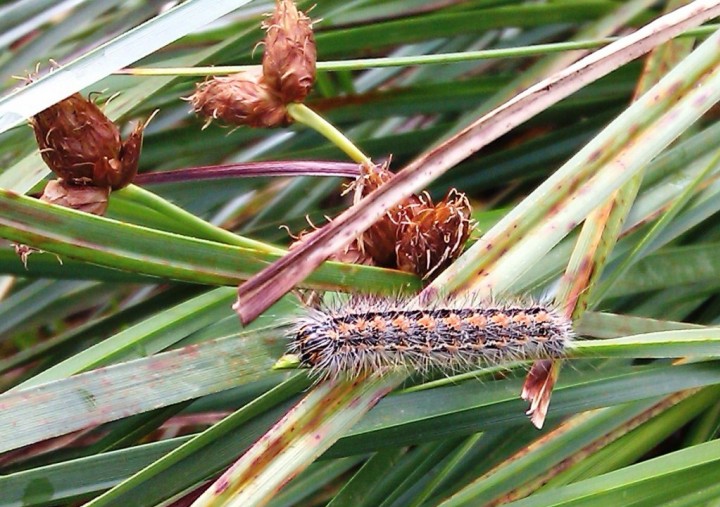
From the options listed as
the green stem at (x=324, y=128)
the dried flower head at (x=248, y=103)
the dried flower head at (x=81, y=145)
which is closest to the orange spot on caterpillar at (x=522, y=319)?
the green stem at (x=324, y=128)

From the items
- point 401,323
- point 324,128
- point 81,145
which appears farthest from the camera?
point 324,128

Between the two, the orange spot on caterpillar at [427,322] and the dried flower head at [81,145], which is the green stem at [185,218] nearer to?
the dried flower head at [81,145]

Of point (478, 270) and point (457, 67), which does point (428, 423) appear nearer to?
point (478, 270)

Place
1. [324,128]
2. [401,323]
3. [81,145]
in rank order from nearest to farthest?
[81,145]
[401,323]
[324,128]

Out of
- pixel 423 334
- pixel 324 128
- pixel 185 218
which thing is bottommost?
pixel 423 334

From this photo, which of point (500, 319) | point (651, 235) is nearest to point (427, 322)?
point (500, 319)

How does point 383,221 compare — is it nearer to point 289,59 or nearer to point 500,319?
point 500,319
